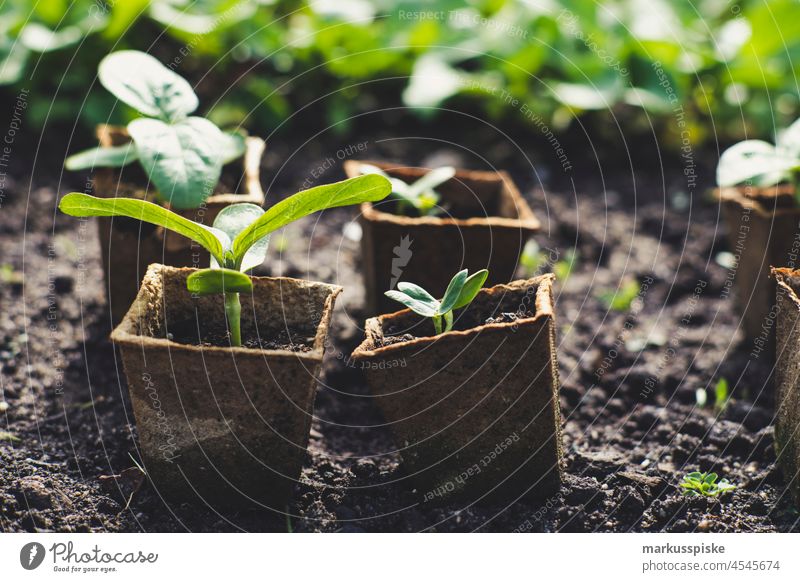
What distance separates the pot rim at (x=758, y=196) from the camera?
214 cm

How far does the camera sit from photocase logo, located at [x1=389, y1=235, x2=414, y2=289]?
2.06 metres

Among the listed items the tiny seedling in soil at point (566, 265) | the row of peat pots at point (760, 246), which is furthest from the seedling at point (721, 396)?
the tiny seedling in soil at point (566, 265)

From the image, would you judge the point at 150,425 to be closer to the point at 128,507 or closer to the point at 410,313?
the point at 128,507

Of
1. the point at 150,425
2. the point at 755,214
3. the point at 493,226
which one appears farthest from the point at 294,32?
the point at 150,425

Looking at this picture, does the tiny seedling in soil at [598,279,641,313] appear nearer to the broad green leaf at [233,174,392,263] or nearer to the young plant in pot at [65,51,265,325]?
the young plant in pot at [65,51,265,325]

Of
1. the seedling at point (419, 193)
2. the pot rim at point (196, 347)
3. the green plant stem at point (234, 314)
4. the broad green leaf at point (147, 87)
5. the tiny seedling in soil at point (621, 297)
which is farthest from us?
the tiny seedling in soil at point (621, 297)

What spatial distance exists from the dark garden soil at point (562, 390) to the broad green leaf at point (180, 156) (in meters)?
0.55

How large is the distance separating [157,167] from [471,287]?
0.69 m

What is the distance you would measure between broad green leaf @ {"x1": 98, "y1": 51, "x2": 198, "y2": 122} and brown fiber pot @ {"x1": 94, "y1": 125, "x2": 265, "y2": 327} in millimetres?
220

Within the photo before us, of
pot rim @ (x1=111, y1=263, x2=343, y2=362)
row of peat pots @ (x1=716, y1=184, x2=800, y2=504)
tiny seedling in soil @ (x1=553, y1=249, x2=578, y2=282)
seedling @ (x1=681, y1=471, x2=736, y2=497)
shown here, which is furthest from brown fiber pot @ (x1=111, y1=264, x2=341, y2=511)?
tiny seedling in soil @ (x1=553, y1=249, x2=578, y2=282)

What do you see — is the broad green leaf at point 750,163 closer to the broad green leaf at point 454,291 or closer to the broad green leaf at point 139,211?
the broad green leaf at point 454,291
